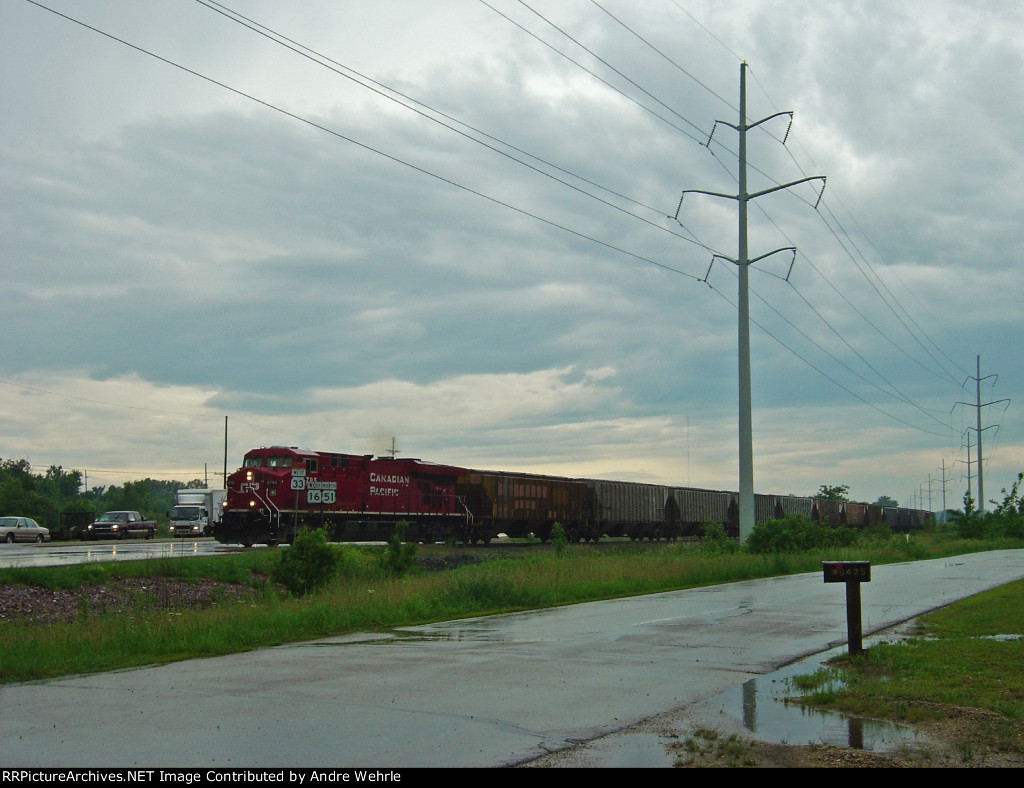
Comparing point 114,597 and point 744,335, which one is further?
point 744,335

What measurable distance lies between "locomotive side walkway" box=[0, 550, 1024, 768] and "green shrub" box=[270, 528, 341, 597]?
764 centimetres

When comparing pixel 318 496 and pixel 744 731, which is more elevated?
pixel 318 496

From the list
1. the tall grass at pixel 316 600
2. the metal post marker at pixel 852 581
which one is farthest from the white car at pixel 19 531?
the metal post marker at pixel 852 581

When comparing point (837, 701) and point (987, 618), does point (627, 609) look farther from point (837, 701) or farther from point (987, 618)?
point (837, 701)

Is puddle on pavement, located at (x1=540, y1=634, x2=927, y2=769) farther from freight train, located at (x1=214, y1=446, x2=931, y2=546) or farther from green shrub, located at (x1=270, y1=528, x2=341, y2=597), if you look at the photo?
freight train, located at (x1=214, y1=446, x2=931, y2=546)

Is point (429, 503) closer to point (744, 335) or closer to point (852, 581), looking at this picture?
point (744, 335)

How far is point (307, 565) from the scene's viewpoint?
2248cm

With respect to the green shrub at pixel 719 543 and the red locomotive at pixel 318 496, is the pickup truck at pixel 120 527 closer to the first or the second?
the red locomotive at pixel 318 496

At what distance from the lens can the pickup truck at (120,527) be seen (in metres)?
52.9

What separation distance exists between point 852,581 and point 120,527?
49.2 m

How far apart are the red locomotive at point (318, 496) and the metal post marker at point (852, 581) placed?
26.0 metres

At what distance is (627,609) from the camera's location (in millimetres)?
18219

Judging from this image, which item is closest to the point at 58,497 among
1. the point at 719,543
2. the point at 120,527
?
the point at 120,527
